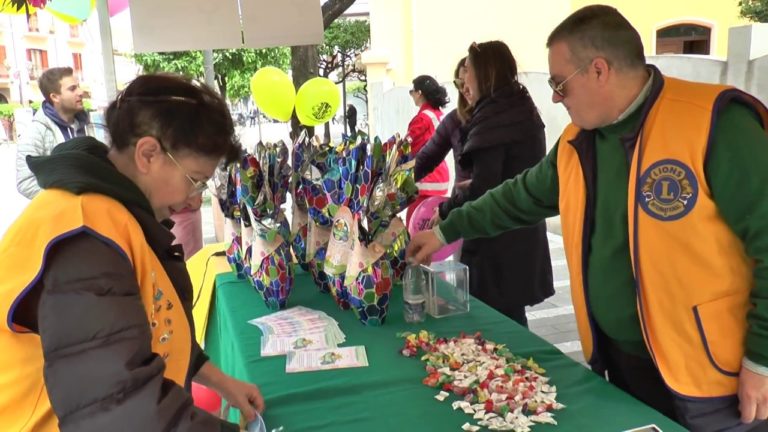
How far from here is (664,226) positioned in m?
1.34

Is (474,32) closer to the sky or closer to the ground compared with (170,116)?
closer to the sky

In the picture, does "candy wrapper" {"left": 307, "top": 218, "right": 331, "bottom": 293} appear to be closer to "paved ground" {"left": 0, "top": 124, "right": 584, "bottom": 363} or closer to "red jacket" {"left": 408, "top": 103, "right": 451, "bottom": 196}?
"paved ground" {"left": 0, "top": 124, "right": 584, "bottom": 363}

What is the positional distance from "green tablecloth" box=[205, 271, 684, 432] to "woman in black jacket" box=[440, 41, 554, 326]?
2.16 feet

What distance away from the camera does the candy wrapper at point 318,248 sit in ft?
6.62

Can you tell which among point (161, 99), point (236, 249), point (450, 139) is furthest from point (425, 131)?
point (161, 99)

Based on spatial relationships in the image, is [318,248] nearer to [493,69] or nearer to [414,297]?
[414,297]

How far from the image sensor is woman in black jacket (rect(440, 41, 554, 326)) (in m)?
2.44

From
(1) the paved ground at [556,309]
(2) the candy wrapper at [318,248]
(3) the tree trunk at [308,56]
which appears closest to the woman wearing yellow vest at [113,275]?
(2) the candy wrapper at [318,248]

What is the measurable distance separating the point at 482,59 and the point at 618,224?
1.27 meters

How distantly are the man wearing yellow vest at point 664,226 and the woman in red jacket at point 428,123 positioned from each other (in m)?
2.69

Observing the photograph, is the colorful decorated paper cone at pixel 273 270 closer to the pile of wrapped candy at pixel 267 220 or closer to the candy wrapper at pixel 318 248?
the pile of wrapped candy at pixel 267 220

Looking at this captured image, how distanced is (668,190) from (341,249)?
0.89m

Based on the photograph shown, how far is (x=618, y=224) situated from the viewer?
1451 mm

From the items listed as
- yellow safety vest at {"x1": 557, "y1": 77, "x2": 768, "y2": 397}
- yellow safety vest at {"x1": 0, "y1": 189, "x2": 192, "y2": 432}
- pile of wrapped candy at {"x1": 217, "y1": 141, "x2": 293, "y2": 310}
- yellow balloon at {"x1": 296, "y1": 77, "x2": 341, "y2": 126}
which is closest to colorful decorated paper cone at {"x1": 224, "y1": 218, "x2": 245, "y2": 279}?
pile of wrapped candy at {"x1": 217, "y1": 141, "x2": 293, "y2": 310}
